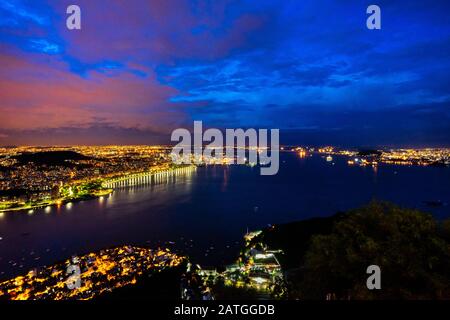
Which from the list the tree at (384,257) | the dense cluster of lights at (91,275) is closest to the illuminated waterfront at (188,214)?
the dense cluster of lights at (91,275)

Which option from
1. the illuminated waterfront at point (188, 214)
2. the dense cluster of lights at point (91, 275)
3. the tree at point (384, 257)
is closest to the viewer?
the tree at point (384, 257)

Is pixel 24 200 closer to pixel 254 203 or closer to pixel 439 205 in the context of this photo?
pixel 254 203

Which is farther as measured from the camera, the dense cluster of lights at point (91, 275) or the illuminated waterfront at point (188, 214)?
the illuminated waterfront at point (188, 214)

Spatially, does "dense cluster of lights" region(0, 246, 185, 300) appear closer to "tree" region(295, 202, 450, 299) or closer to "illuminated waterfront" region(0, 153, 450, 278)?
"illuminated waterfront" region(0, 153, 450, 278)

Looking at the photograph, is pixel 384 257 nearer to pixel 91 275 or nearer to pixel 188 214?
pixel 91 275

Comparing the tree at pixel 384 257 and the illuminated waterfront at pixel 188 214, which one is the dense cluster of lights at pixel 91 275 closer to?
the illuminated waterfront at pixel 188 214

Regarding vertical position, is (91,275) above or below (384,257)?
below

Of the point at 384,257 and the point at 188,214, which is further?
the point at 188,214

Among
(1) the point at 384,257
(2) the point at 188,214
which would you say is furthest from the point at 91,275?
(2) the point at 188,214
